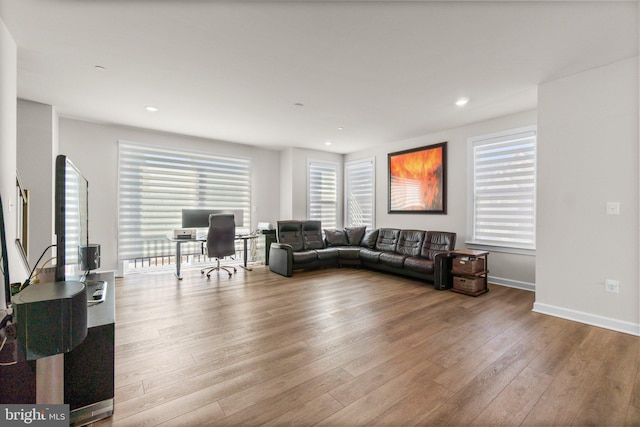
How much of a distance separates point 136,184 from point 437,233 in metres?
5.43

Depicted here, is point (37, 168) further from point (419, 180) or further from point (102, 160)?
point (419, 180)

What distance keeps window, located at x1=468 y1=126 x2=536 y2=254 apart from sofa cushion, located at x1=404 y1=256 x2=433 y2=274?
978 mm

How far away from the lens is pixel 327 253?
18.6 ft

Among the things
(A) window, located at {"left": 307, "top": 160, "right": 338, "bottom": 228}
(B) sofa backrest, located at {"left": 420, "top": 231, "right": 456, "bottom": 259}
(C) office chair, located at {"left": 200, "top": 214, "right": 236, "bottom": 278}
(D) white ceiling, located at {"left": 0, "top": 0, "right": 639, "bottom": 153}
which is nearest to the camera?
(D) white ceiling, located at {"left": 0, "top": 0, "right": 639, "bottom": 153}

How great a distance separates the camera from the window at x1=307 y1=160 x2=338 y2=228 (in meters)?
6.82

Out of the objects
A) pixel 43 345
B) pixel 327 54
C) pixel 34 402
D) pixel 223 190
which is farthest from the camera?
pixel 223 190

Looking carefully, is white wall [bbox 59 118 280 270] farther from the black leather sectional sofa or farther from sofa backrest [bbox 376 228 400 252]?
sofa backrest [bbox 376 228 400 252]

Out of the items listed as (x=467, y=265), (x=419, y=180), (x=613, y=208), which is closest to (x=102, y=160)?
(x=419, y=180)

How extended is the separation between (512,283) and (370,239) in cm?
259

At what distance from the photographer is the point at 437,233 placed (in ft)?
16.2

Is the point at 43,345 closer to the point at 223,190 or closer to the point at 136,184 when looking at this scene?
the point at 136,184

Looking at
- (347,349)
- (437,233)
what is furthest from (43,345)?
(437,233)

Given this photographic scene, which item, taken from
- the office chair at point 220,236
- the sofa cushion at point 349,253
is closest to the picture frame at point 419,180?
the sofa cushion at point 349,253
